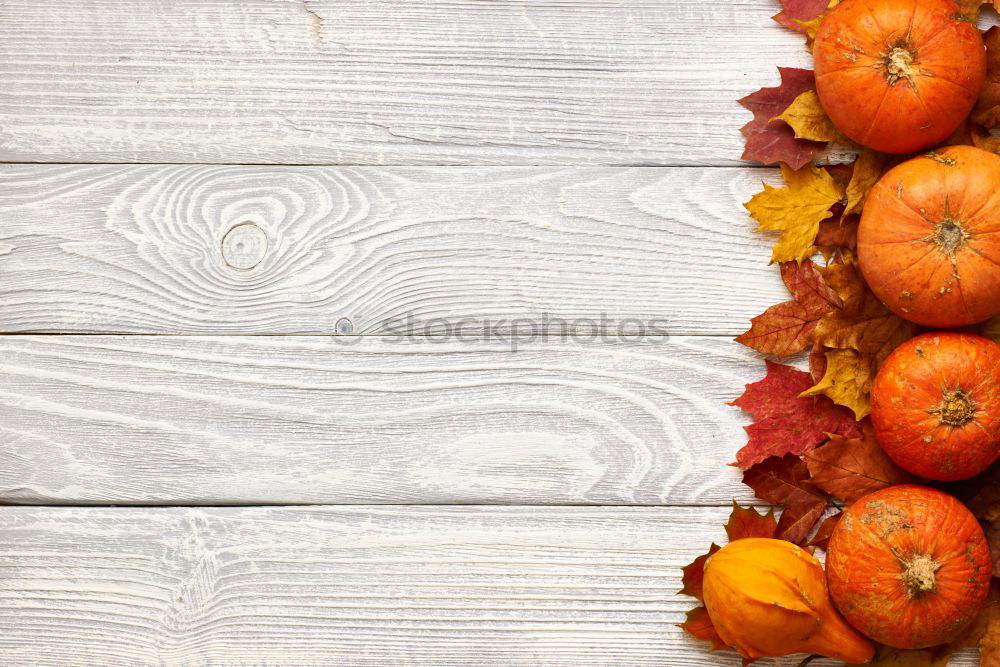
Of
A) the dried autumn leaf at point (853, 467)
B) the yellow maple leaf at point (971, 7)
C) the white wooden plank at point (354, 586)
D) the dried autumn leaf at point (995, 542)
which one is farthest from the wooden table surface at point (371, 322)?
the dried autumn leaf at point (995, 542)

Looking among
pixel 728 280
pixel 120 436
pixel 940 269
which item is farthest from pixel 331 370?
pixel 940 269

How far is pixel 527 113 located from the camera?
1042 millimetres

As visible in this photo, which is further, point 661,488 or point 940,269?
point 661,488

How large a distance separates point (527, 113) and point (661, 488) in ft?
1.77

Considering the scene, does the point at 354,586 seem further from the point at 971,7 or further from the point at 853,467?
the point at 971,7

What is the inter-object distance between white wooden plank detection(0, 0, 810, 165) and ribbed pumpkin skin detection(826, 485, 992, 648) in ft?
1.63

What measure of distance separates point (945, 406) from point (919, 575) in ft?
0.63

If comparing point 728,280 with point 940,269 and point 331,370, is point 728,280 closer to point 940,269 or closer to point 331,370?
point 940,269

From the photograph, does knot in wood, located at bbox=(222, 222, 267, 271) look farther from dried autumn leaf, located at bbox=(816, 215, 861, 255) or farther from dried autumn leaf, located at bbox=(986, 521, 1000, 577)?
dried autumn leaf, located at bbox=(986, 521, 1000, 577)

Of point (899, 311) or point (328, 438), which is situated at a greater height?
point (899, 311)

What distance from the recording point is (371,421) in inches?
40.3

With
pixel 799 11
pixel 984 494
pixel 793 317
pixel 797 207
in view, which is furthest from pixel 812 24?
pixel 984 494

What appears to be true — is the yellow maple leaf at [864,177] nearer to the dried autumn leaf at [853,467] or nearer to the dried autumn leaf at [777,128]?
the dried autumn leaf at [777,128]

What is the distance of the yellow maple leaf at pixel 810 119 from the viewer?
991 millimetres
